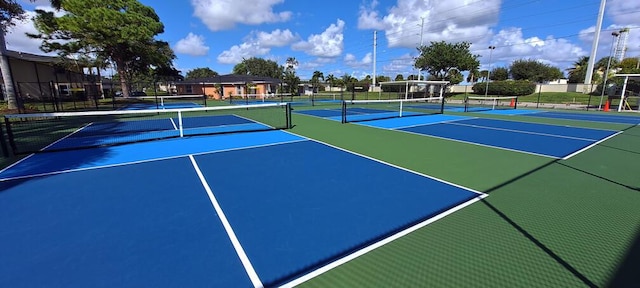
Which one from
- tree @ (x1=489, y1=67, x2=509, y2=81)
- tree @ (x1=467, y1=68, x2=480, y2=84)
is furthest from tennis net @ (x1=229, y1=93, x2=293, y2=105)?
tree @ (x1=489, y1=67, x2=509, y2=81)

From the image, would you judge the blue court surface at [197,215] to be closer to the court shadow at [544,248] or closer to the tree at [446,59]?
the court shadow at [544,248]

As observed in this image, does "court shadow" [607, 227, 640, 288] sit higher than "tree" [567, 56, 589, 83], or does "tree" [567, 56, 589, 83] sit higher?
"tree" [567, 56, 589, 83]

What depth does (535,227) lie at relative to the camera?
393cm

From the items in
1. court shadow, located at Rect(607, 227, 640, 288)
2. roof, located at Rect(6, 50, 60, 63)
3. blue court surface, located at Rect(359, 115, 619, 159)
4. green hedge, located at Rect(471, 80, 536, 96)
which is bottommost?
court shadow, located at Rect(607, 227, 640, 288)

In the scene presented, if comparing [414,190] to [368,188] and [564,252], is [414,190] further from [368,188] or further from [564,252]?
[564,252]

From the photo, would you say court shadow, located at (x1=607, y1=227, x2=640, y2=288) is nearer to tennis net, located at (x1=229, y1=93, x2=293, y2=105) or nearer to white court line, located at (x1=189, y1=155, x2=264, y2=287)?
white court line, located at (x1=189, y1=155, x2=264, y2=287)

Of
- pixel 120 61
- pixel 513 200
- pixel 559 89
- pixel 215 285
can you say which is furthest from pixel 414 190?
pixel 559 89

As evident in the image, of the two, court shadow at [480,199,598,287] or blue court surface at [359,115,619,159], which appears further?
blue court surface at [359,115,619,159]

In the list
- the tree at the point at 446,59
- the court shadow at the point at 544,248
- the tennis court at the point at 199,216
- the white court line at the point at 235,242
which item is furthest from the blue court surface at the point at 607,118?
the tree at the point at 446,59

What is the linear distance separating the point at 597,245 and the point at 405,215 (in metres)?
2.26

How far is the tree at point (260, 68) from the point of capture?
293 ft

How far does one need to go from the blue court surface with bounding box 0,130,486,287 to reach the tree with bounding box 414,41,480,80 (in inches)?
1896

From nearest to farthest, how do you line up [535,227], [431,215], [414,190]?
1. [535,227]
2. [431,215]
3. [414,190]

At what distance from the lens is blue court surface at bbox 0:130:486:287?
3055 mm
